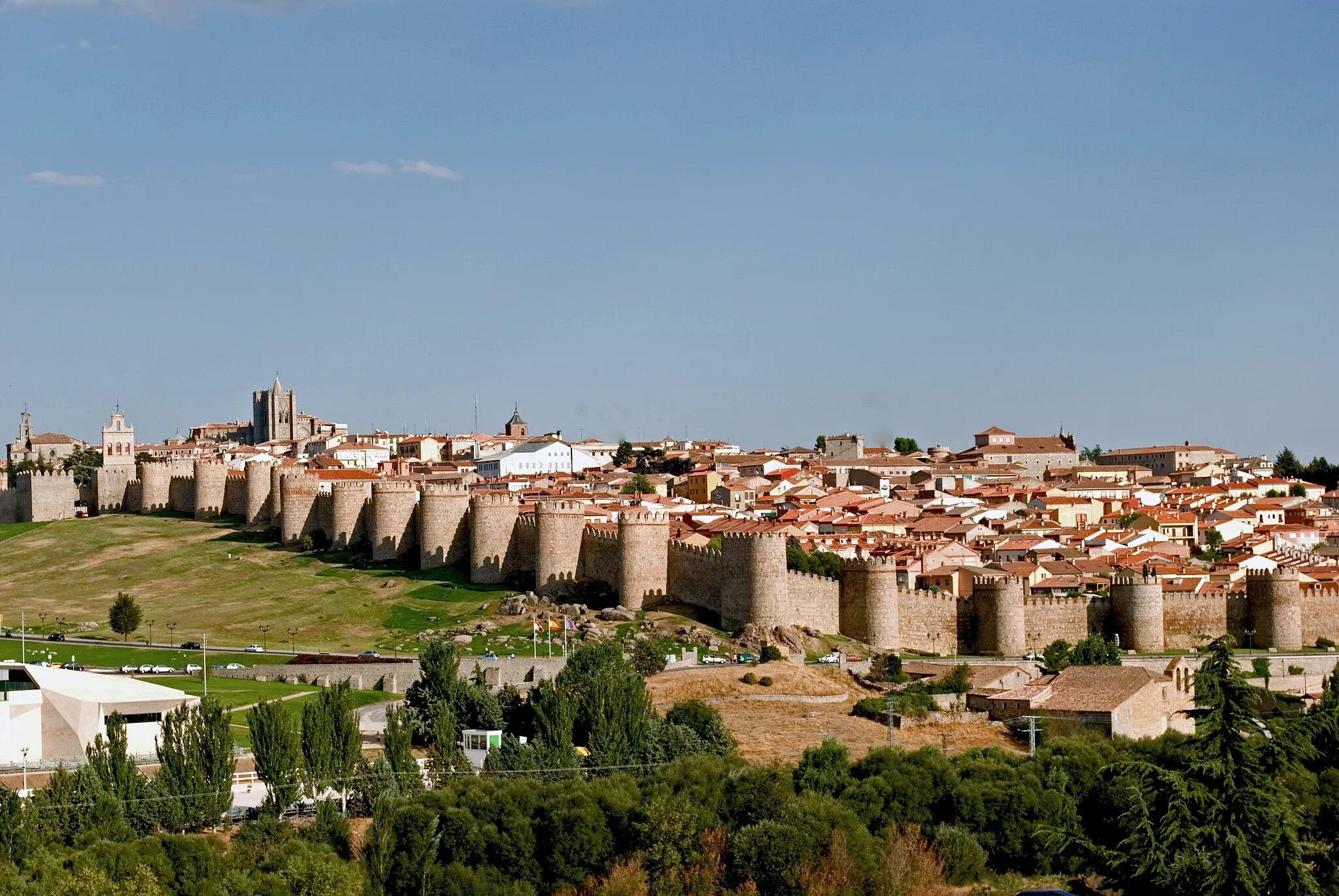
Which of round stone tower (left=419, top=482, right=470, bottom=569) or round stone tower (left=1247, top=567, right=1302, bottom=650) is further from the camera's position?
round stone tower (left=419, top=482, right=470, bottom=569)

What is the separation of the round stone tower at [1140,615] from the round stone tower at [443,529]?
1846 cm

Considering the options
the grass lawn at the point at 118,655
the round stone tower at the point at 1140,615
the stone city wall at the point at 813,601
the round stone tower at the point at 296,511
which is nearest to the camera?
the grass lawn at the point at 118,655

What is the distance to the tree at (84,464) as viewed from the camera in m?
72.9

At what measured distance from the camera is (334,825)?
27938 mm

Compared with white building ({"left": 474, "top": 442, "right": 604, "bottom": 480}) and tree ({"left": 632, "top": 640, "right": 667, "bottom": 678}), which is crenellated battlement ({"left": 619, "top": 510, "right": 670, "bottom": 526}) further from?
white building ({"left": 474, "top": 442, "right": 604, "bottom": 480})

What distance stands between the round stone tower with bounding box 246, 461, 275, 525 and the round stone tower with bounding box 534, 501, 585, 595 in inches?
631

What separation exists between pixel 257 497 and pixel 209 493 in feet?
14.4

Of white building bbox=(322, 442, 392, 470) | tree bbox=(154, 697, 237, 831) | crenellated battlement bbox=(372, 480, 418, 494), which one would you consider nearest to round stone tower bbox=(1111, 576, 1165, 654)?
crenellated battlement bbox=(372, 480, 418, 494)

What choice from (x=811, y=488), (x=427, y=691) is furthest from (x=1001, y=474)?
(x=427, y=691)

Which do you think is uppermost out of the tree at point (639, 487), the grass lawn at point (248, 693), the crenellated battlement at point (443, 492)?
the tree at point (639, 487)

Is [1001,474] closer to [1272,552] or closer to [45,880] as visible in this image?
[1272,552]

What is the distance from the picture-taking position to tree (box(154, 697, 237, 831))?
93.5 ft

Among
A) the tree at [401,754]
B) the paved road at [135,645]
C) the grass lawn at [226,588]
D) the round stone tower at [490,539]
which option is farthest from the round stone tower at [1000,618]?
the tree at [401,754]

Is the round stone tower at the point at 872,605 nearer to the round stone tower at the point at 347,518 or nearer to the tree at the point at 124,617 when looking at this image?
the round stone tower at the point at 347,518
